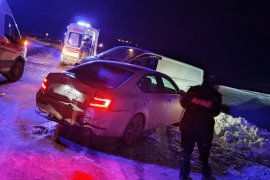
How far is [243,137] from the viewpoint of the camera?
9484 millimetres

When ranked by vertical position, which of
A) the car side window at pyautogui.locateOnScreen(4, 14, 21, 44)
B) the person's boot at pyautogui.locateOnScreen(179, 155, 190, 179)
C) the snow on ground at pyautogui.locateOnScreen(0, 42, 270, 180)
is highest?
the car side window at pyautogui.locateOnScreen(4, 14, 21, 44)

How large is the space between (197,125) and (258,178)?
6.52 ft

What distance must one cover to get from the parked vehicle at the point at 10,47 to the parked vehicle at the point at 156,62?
2.14m

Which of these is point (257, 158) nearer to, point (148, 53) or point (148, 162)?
point (148, 162)

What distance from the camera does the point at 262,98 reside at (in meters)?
14.6

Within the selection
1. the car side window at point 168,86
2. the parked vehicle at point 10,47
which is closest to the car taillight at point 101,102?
the car side window at point 168,86

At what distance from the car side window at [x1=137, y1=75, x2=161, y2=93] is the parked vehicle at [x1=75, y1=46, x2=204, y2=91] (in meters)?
5.43

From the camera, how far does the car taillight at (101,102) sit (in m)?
6.23

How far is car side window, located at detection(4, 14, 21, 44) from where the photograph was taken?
1058cm

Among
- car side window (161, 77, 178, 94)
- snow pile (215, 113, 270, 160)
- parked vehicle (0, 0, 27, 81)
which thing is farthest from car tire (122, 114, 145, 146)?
parked vehicle (0, 0, 27, 81)

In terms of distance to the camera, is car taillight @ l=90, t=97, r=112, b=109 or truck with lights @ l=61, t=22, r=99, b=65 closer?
car taillight @ l=90, t=97, r=112, b=109

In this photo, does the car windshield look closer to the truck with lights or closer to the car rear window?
the car rear window

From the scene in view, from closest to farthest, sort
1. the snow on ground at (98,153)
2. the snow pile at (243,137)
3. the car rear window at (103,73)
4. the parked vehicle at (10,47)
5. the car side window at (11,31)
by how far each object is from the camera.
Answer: the snow on ground at (98,153) < the car rear window at (103,73) < the snow pile at (243,137) < the parked vehicle at (10,47) < the car side window at (11,31)

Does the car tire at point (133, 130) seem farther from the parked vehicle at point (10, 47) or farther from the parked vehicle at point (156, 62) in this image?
the parked vehicle at point (156, 62)
